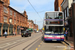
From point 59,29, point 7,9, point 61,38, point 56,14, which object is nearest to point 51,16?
Answer: point 56,14

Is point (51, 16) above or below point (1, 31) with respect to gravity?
above

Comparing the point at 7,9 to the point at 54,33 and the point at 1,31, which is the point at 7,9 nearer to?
the point at 1,31

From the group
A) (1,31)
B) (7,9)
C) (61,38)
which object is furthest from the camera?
(7,9)

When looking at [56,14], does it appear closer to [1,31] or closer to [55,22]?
[55,22]

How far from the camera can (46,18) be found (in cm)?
1250

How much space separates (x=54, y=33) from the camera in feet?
A: 39.9

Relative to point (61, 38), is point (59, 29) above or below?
above

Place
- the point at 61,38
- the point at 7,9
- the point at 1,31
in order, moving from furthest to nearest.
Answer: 1. the point at 7,9
2. the point at 1,31
3. the point at 61,38

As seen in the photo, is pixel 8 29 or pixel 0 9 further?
pixel 8 29

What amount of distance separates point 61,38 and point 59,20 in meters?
2.44

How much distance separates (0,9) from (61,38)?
23.2m

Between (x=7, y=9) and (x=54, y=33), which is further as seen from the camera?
(x=7, y=9)

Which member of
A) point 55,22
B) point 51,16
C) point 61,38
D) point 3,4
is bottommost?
point 61,38

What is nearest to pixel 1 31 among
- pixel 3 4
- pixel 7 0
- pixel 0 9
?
pixel 0 9
